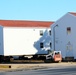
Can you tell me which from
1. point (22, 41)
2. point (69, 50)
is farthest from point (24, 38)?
point (69, 50)

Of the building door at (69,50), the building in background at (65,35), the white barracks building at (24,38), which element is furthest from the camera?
the white barracks building at (24,38)

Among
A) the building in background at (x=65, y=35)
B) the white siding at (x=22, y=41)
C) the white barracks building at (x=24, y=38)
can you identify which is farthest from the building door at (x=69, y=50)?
the white siding at (x=22, y=41)

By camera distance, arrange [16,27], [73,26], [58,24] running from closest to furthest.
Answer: [73,26], [58,24], [16,27]

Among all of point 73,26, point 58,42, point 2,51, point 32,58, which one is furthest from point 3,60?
point 73,26

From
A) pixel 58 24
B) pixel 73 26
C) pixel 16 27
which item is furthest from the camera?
pixel 16 27

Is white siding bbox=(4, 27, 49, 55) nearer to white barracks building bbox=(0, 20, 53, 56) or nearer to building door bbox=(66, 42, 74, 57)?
white barracks building bbox=(0, 20, 53, 56)

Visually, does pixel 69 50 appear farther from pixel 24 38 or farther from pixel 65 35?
pixel 24 38

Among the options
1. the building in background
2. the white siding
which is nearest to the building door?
the building in background

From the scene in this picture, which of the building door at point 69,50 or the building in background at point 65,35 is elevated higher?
the building in background at point 65,35

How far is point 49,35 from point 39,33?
219 cm

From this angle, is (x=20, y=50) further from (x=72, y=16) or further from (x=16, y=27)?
(x=72, y=16)

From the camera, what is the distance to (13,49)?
54.8 m

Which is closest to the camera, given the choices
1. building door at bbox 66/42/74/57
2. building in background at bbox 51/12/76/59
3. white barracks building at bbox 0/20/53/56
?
building in background at bbox 51/12/76/59

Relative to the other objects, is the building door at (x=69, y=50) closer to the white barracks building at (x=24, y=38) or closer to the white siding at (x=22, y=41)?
the white barracks building at (x=24, y=38)
